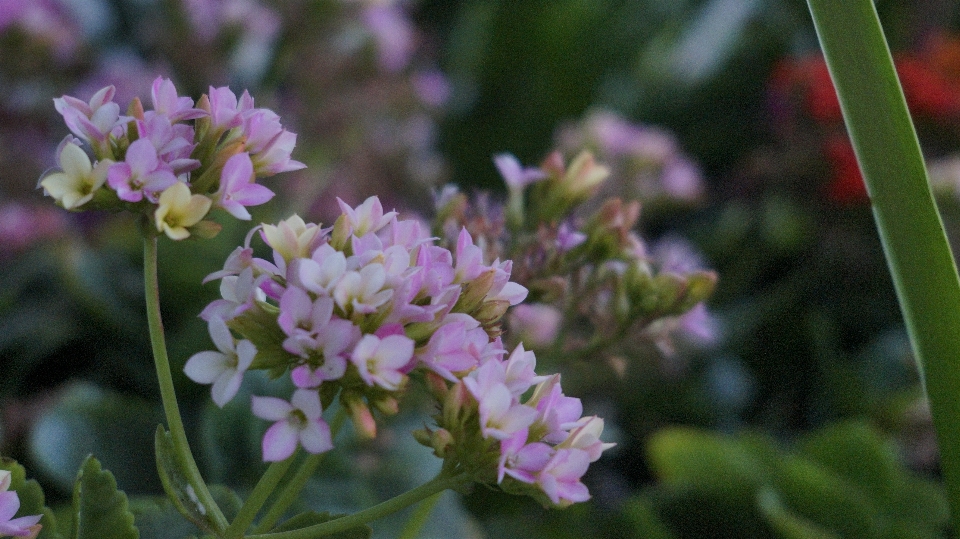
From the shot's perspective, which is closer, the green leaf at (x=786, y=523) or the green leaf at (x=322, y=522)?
the green leaf at (x=322, y=522)

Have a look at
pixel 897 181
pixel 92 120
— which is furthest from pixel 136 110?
pixel 897 181

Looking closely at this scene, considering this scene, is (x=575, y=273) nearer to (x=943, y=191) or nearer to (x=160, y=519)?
(x=160, y=519)

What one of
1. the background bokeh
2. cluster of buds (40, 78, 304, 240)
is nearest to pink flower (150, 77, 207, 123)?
cluster of buds (40, 78, 304, 240)

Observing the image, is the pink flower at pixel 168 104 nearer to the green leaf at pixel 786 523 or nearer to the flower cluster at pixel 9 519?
the flower cluster at pixel 9 519

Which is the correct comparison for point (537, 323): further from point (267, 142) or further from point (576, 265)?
point (267, 142)

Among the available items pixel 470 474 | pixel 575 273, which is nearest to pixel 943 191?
pixel 575 273

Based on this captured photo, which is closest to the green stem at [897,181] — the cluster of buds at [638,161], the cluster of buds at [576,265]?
the cluster of buds at [576,265]
